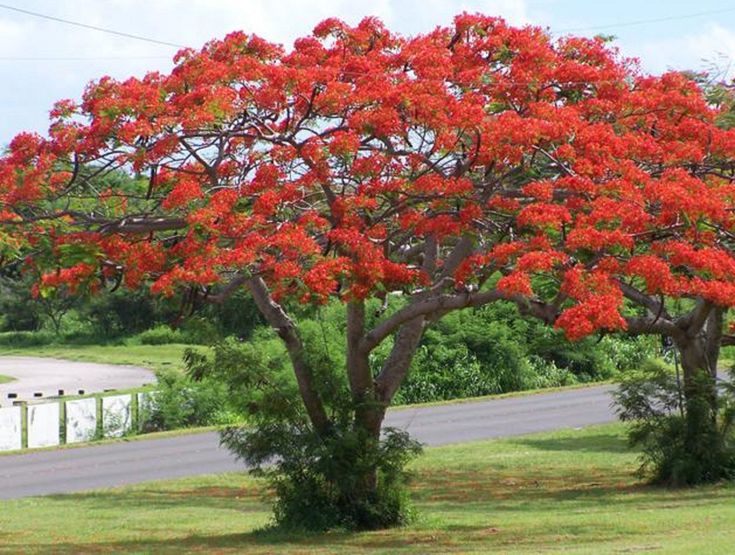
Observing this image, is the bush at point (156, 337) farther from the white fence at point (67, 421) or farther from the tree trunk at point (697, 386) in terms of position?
the tree trunk at point (697, 386)

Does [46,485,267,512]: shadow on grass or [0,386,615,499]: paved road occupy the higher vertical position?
[0,386,615,499]: paved road

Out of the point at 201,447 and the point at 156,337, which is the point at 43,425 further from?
the point at 156,337

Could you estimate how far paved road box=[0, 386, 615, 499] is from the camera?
25.0 m

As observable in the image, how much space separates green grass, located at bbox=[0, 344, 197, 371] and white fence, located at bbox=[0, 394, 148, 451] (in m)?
19.2

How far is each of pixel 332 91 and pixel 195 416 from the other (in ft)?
67.4

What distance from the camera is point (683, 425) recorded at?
19.3m

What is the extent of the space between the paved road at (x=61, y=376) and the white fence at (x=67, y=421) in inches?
244

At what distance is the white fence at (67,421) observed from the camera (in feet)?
102

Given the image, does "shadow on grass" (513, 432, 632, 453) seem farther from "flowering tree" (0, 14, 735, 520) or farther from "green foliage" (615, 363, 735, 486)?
"flowering tree" (0, 14, 735, 520)

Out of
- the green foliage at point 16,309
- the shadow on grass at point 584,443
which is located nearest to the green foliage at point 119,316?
the green foliage at point 16,309

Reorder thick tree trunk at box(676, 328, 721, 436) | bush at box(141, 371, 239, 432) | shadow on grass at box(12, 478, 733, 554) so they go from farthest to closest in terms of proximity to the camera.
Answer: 1. bush at box(141, 371, 239, 432)
2. thick tree trunk at box(676, 328, 721, 436)
3. shadow on grass at box(12, 478, 733, 554)

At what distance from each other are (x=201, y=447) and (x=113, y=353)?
107 ft

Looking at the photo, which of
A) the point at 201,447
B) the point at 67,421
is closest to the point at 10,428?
the point at 67,421

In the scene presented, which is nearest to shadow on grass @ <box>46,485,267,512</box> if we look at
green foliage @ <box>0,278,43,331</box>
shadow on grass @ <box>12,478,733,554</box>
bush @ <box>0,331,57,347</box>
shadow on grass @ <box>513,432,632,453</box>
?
shadow on grass @ <box>12,478,733,554</box>
